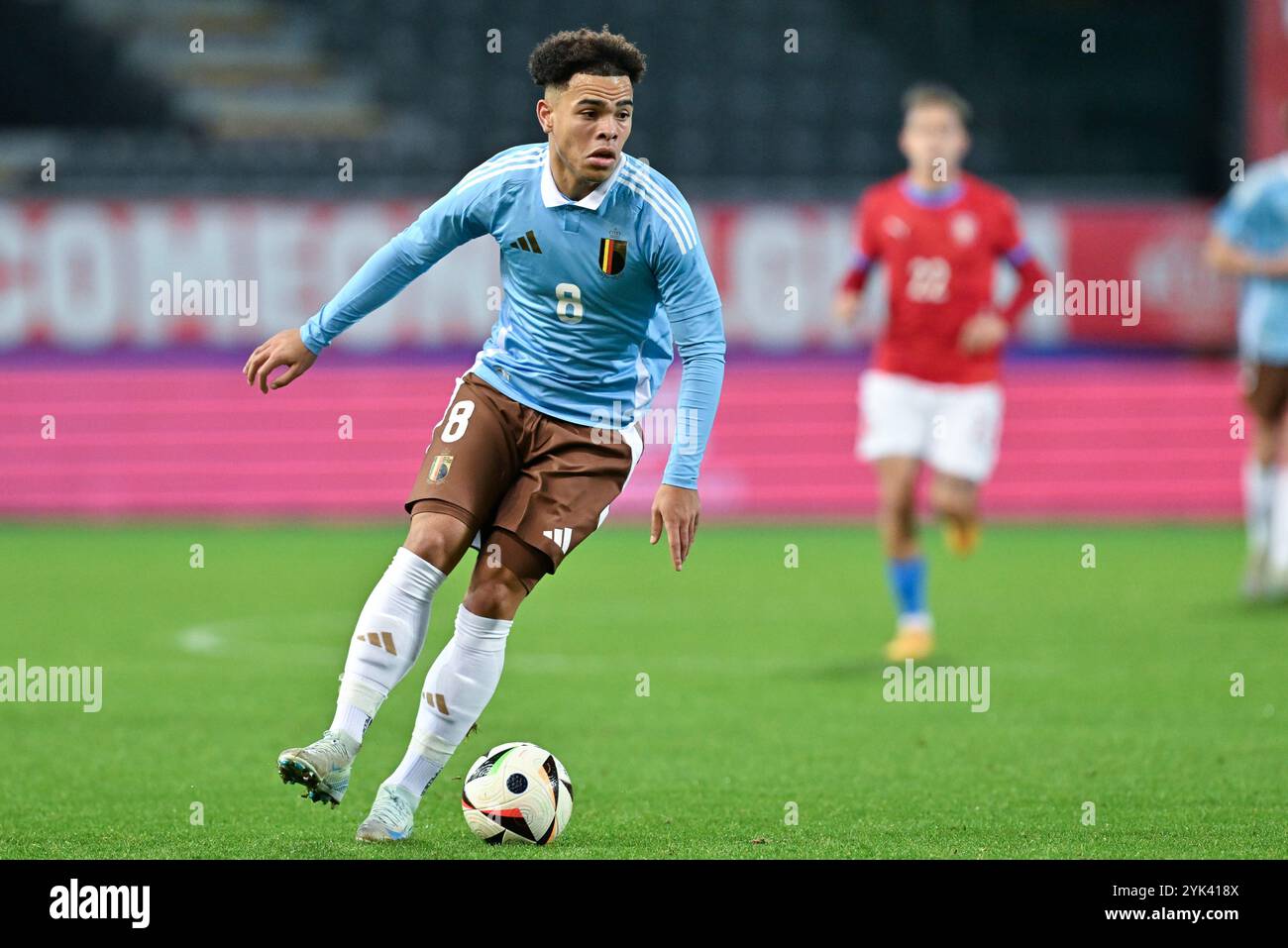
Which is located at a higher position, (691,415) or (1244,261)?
(1244,261)

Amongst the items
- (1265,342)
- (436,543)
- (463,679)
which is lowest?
(463,679)

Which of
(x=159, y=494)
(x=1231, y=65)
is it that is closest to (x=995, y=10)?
(x=1231, y=65)

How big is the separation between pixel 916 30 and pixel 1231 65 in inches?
177

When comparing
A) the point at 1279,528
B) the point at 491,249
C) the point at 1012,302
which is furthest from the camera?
the point at 491,249

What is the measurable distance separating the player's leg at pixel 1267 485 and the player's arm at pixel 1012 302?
1841 millimetres

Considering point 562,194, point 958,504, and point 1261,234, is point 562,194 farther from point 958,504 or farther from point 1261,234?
point 1261,234

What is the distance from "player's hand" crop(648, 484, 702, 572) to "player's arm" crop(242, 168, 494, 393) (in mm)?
925

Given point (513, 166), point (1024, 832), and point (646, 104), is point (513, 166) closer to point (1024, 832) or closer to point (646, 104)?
point (1024, 832)


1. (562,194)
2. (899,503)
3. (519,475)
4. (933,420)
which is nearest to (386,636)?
(519,475)

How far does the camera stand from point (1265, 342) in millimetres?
11016

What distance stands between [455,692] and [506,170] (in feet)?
4.84

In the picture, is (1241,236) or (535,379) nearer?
(535,379)

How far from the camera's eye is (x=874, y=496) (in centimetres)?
1823

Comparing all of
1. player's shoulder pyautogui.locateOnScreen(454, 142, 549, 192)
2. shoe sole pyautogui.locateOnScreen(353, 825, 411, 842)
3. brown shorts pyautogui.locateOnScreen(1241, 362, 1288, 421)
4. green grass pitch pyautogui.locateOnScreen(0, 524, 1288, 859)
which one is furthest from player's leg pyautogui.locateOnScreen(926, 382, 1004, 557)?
shoe sole pyautogui.locateOnScreen(353, 825, 411, 842)
